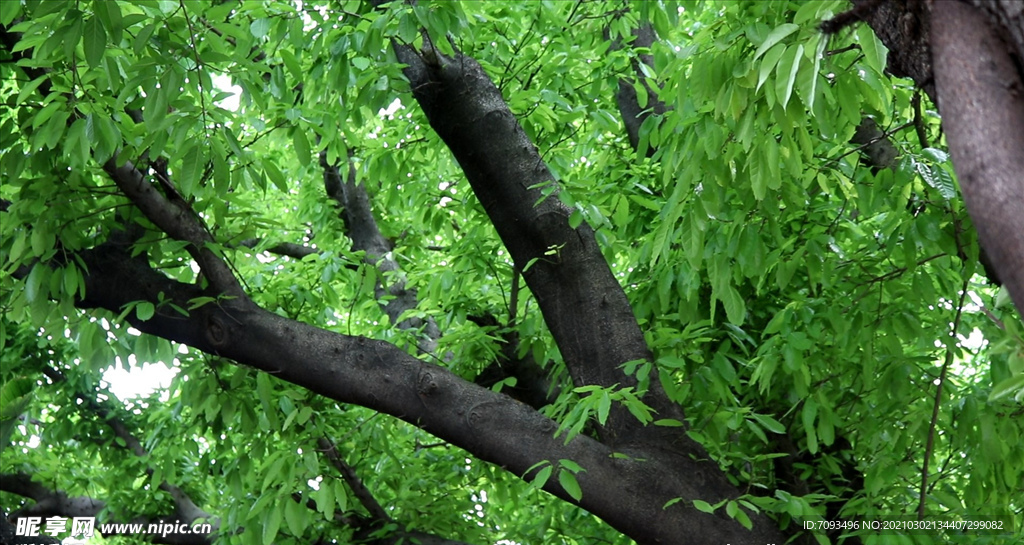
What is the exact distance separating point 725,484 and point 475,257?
1640 mm

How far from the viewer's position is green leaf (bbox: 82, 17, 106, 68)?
2.72 m

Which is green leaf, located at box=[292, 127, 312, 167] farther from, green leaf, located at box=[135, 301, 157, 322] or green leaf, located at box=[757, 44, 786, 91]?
green leaf, located at box=[757, 44, 786, 91]

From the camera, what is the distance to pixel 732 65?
8.89ft

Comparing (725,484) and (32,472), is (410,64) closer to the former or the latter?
(725,484)

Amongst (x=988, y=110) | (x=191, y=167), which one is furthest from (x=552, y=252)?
(x=988, y=110)

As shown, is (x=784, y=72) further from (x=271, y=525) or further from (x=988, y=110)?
(x=271, y=525)

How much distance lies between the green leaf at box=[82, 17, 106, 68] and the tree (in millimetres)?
11

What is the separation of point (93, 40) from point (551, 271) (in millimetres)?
1814

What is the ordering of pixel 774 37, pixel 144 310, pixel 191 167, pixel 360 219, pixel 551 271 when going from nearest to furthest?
pixel 774 37
pixel 191 167
pixel 144 310
pixel 551 271
pixel 360 219

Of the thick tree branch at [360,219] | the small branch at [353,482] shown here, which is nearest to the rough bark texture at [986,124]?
the small branch at [353,482]

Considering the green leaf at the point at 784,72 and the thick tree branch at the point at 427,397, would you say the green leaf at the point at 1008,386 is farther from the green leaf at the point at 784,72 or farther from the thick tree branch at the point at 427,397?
the thick tree branch at the point at 427,397

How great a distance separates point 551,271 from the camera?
3697 millimetres

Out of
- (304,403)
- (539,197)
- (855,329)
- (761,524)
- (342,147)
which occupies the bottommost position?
(761,524)

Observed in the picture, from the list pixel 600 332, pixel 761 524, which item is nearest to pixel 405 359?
pixel 600 332
